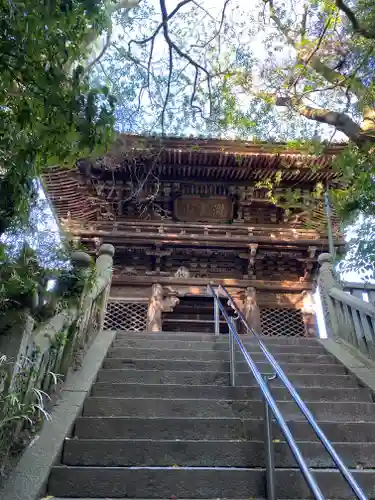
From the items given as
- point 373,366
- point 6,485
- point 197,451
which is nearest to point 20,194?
point 6,485

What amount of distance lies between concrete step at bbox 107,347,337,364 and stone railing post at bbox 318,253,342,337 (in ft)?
2.54

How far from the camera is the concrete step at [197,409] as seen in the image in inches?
149

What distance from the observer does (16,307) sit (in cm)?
290

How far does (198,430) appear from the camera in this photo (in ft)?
11.4

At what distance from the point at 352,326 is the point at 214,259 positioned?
5.55 meters

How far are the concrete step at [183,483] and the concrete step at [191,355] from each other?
2182 millimetres

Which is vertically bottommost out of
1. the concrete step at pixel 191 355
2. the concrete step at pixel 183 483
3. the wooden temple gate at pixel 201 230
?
the concrete step at pixel 183 483

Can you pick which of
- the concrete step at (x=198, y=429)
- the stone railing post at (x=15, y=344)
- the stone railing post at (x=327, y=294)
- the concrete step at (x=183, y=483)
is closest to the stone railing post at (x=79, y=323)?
the concrete step at (x=198, y=429)

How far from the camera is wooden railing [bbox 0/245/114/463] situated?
271cm

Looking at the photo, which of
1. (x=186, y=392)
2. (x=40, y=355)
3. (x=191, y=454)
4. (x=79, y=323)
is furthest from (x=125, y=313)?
(x=191, y=454)

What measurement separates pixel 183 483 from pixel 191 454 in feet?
1.16

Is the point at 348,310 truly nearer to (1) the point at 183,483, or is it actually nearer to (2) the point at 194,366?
(2) the point at 194,366

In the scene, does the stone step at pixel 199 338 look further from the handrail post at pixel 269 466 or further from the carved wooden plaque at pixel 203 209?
the carved wooden plaque at pixel 203 209

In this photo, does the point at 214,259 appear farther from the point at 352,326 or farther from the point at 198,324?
the point at 352,326
